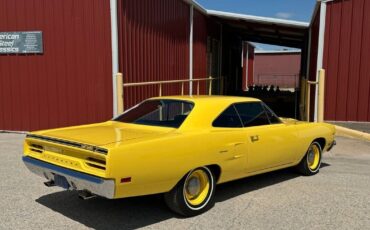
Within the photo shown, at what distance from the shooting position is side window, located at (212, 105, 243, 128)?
5098mm

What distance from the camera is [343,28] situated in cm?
979

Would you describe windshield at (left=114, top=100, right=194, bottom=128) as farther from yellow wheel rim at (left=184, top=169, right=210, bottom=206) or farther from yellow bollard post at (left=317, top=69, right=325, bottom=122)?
yellow bollard post at (left=317, top=69, right=325, bottom=122)

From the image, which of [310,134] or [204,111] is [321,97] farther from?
[204,111]

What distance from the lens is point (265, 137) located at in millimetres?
5516

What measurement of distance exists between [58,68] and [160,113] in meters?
5.14

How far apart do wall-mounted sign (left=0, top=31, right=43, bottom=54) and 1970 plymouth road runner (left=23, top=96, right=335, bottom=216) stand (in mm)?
5047

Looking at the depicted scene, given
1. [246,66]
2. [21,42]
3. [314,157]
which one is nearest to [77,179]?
[314,157]

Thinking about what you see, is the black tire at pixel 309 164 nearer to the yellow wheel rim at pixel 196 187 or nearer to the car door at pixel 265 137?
the car door at pixel 265 137

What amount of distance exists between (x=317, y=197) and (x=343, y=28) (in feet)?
19.0

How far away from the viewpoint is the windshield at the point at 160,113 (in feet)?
16.4

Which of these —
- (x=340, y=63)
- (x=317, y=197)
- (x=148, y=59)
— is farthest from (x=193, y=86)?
(x=317, y=197)

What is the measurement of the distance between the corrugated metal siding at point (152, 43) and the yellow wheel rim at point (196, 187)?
490cm

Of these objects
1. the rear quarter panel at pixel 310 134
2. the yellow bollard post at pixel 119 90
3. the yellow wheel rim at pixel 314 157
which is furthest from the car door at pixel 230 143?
the yellow bollard post at pixel 119 90

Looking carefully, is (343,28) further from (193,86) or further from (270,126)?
(193,86)
